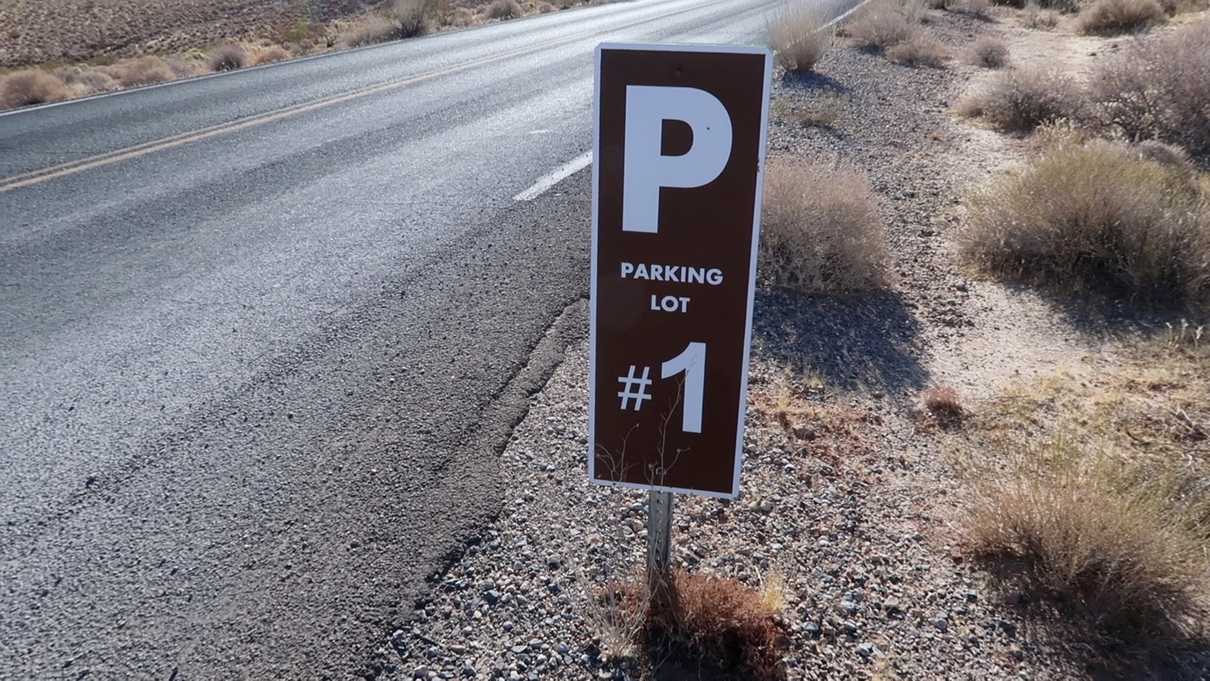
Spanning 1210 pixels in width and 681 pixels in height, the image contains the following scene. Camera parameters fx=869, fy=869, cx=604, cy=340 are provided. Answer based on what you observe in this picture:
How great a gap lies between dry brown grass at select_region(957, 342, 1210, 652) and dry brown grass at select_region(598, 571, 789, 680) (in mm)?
913

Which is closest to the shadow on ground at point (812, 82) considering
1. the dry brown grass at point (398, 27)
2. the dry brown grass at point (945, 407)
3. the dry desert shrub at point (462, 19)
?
the dry brown grass at point (945, 407)

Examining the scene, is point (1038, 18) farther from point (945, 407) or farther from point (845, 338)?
point (945, 407)

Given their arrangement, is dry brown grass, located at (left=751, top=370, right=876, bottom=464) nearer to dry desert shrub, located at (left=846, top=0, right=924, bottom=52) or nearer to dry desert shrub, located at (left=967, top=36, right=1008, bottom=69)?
dry desert shrub, located at (left=967, top=36, right=1008, bottom=69)

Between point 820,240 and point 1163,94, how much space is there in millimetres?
5868

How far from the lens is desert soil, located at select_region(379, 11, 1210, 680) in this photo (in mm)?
2535

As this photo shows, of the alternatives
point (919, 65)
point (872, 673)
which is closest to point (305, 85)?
point (919, 65)

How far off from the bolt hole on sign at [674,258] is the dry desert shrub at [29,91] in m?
13.6

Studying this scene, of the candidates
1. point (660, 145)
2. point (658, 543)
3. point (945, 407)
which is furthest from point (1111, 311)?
point (660, 145)

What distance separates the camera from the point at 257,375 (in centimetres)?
420

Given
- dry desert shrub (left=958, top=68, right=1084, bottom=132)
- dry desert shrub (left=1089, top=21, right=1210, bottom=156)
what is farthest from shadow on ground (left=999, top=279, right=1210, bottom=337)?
dry desert shrub (left=958, top=68, right=1084, bottom=132)

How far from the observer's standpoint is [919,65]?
13.4 m

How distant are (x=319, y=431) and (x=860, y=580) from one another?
225 centimetres

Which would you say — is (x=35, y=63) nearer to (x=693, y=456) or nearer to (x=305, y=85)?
(x=305, y=85)

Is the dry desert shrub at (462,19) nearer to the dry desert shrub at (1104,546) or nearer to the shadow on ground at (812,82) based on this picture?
the shadow on ground at (812,82)
